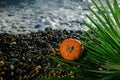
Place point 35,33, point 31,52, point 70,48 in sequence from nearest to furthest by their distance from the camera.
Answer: point 70,48, point 31,52, point 35,33

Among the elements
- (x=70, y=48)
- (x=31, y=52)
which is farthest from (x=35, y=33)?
(x=70, y=48)

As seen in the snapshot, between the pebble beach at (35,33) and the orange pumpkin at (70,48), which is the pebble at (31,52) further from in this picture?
the orange pumpkin at (70,48)

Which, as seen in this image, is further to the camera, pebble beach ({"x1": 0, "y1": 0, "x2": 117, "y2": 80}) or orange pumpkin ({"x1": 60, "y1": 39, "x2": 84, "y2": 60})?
pebble beach ({"x1": 0, "y1": 0, "x2": 117, "y2": 80})

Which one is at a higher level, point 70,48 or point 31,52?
point 70,48

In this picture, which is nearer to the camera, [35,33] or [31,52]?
[31,52]

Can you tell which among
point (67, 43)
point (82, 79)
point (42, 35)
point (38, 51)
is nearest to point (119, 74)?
point (82, 79)

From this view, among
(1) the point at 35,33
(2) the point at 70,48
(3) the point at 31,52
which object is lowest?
(3) the point at 31,52

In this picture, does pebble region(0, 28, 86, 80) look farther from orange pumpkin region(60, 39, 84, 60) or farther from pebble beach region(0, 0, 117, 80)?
orange pumpkin region(60, 39, 84, 60)

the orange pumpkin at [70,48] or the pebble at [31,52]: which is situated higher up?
the orange pumpkin at [70,48]

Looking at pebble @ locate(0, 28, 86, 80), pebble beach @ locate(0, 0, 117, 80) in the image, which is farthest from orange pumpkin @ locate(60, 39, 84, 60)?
pebble @ locate(0, 28, 86, 80)

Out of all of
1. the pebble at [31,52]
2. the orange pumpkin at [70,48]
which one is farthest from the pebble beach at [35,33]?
the orange pumpkin at [70,48]

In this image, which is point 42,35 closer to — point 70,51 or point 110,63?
point 70,51

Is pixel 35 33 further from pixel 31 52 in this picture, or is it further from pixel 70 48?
pixel 70 48

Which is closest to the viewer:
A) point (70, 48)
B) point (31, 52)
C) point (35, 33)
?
point (70, 48)
